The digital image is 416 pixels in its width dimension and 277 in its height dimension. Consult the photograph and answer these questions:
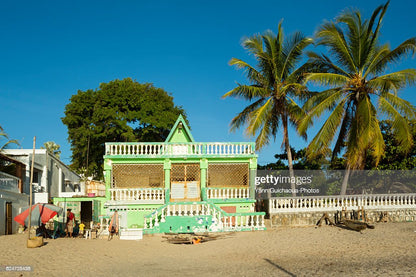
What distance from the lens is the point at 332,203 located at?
20047 mm

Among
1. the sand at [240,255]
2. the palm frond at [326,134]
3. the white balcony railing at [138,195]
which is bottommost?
the sand at [240,255]

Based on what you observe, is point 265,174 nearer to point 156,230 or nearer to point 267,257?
point 156,230

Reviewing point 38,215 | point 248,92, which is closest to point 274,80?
point 248,92

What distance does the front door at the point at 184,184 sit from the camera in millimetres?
22016

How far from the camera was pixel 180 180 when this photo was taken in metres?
22.4

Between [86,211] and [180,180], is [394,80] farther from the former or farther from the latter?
[86,211]

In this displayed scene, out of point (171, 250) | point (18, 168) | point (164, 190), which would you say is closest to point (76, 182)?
point (18, 168)

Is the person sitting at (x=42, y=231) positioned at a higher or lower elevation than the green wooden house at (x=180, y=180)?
lower

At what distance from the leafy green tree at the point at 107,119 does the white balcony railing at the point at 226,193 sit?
47.0 feet

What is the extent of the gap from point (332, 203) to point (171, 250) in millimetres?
9649

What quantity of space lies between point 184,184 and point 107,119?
586 inches

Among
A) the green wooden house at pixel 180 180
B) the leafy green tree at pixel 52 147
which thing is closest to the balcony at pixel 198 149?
the green wooden house at pixel 180 180

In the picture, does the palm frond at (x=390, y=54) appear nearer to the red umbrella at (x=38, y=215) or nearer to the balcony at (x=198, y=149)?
the balcony at (x=198, y=149)

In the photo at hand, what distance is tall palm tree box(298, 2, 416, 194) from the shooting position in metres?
19.1
